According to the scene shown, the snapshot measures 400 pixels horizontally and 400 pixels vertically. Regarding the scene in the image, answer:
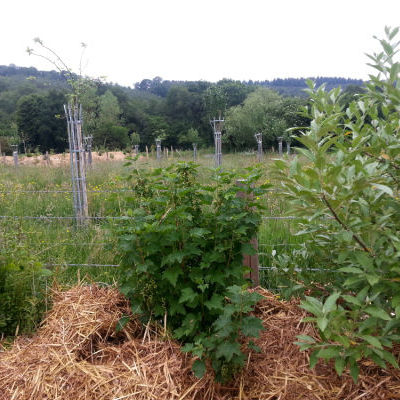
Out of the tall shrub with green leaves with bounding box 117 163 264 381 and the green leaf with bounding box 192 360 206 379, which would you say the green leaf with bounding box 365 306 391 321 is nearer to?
the tall shrub with green leaves with bounding box 117 163 264 381

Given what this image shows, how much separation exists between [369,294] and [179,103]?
173 ft

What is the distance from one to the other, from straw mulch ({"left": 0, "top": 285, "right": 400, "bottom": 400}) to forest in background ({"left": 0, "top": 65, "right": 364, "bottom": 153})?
21914 millimetres

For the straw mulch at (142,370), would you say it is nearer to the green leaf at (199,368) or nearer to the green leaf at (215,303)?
the green leaf at (199,368)

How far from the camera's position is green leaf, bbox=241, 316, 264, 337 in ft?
5.45

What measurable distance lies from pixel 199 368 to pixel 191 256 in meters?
0.56

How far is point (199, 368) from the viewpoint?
1.68m

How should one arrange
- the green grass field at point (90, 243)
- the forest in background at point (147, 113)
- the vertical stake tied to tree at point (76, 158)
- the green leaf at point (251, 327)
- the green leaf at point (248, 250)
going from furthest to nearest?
1. the forest in background at point (147, 113)
2. the vertical stake tied to tree at point (76, 158)
3. the green grass field at point (90, 243)
4. the green leaf at point (248, 250)
5. the green leaf at point (251, 327)

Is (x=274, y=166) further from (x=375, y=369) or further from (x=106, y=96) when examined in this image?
(x=106, y=96)

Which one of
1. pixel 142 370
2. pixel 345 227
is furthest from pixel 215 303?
pixel 345 227

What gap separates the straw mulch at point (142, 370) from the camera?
5.56ft

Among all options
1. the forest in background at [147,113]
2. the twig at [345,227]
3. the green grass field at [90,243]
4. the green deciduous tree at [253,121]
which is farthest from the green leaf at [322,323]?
the green deciduous tree at [253,121]

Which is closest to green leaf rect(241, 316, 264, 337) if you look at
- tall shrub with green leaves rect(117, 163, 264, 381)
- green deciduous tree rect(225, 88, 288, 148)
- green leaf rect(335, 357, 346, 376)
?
tall shrub with green leaves rect(117, 163, 264, 381)

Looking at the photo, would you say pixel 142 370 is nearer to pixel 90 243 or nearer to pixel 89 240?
pixel 90 243

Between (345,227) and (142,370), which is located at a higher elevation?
(345,227)
